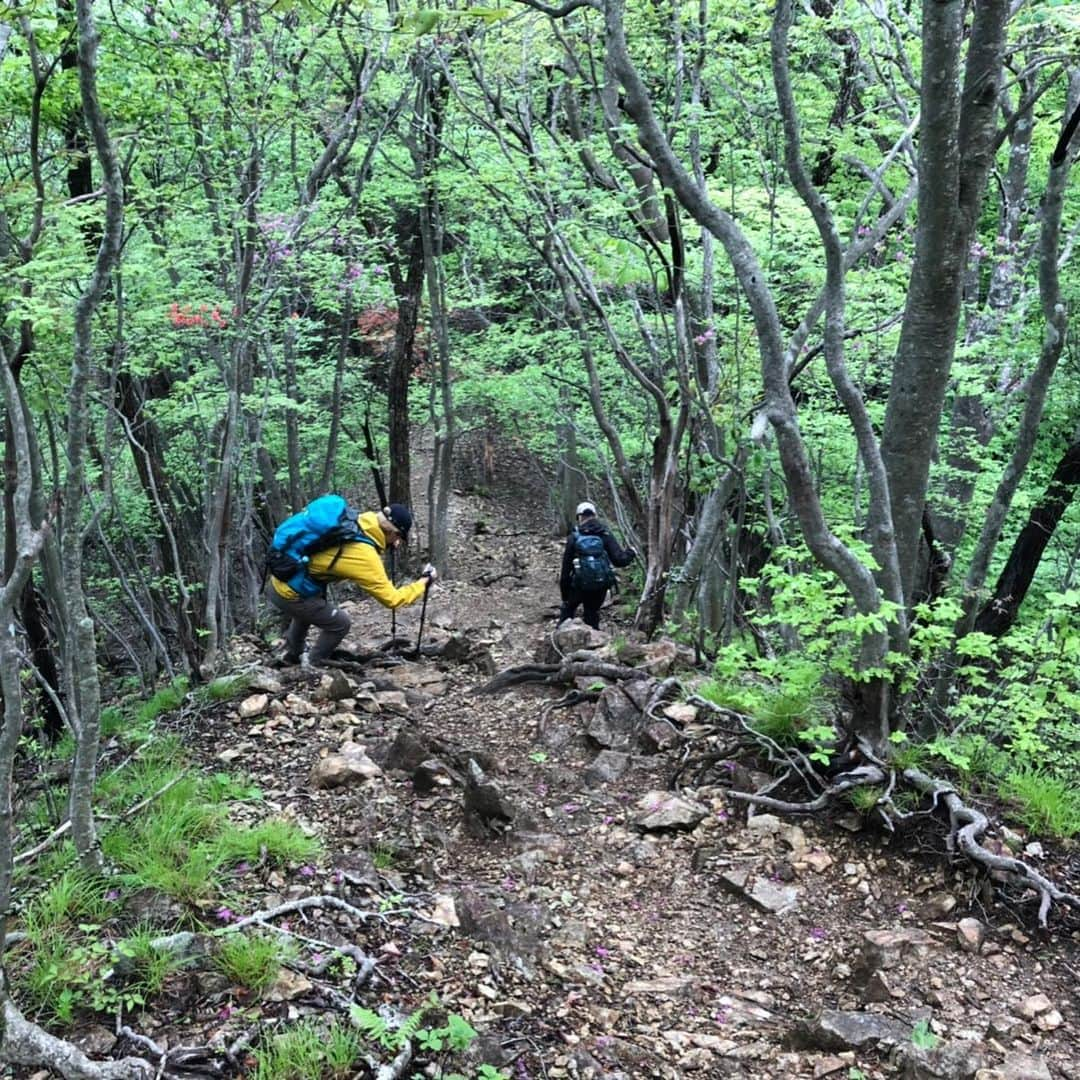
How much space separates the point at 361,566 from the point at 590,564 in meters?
3.28

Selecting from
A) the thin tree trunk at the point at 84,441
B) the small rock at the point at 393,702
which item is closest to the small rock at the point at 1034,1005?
the thin tree trunk at the point at 84,441

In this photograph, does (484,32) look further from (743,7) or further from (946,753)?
(946,753)

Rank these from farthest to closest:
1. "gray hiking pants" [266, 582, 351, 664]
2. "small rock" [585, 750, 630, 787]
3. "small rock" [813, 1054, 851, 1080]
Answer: "gray hiking pants" [266, 582, 351, 664] < "small rock" [585, 750, 630, 787] < "small rock" [813, 1054, 851, 1080]

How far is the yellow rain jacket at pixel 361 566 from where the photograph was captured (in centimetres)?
721

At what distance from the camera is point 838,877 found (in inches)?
182

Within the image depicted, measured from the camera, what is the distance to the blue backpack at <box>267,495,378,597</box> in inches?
282

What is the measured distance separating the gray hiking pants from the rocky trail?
3.22ft

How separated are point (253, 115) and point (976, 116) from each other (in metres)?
5.18

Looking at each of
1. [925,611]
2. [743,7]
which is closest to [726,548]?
[743,7]

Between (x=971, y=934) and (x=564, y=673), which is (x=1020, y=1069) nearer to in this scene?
(x=971, y=934)

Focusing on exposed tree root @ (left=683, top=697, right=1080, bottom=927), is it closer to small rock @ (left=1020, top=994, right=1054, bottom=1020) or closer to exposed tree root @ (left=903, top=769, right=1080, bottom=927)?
exposed tree root @ (left=903, top=769, right=1080, bottom=927)

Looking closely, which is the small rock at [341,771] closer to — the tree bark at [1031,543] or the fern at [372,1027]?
the fern at [372,1027]

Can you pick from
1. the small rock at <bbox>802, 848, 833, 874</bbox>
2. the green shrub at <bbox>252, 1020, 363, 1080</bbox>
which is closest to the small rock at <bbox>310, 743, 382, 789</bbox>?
the green shrub at <bbox>252, 1020, 363, 1080</bbox>

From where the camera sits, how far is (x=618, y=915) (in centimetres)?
446
